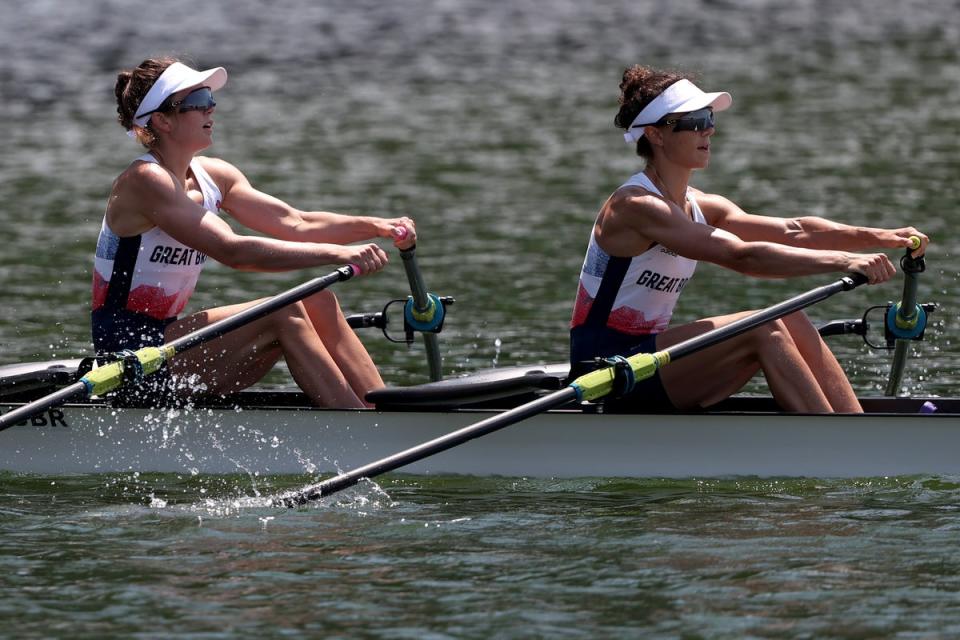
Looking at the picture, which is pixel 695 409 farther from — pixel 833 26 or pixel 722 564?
pixel 833 26

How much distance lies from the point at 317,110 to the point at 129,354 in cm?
2015

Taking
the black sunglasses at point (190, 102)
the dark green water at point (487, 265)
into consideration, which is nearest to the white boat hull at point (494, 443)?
the dark green water at point (487, 265)

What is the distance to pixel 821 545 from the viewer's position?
7.88 metres

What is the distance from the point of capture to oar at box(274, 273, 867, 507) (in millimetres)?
8422

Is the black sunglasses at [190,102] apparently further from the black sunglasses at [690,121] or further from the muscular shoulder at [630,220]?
the black sunglasses at [690,121]

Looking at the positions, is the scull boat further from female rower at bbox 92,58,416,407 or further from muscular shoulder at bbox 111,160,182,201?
muscular shoulder at bbox 111,160,182,201

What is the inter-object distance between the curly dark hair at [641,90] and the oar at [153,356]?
1.53 m

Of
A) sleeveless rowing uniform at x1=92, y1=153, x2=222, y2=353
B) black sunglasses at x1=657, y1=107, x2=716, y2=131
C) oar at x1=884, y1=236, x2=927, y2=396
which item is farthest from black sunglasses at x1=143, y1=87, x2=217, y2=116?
oar at x1=884, y1=236, x2=927, y2=396

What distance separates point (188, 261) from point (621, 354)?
88.2 inches

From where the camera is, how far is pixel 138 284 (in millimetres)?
9164

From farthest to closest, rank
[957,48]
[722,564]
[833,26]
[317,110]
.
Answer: [833,26] < [957,48] < [317,110] < [722,564]

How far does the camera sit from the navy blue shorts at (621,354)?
29.5 feet

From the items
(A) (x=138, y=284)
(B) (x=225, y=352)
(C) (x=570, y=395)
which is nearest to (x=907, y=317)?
(C) (x=570, y=395)

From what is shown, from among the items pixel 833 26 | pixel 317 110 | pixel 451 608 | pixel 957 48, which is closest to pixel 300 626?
pixel 451 608
